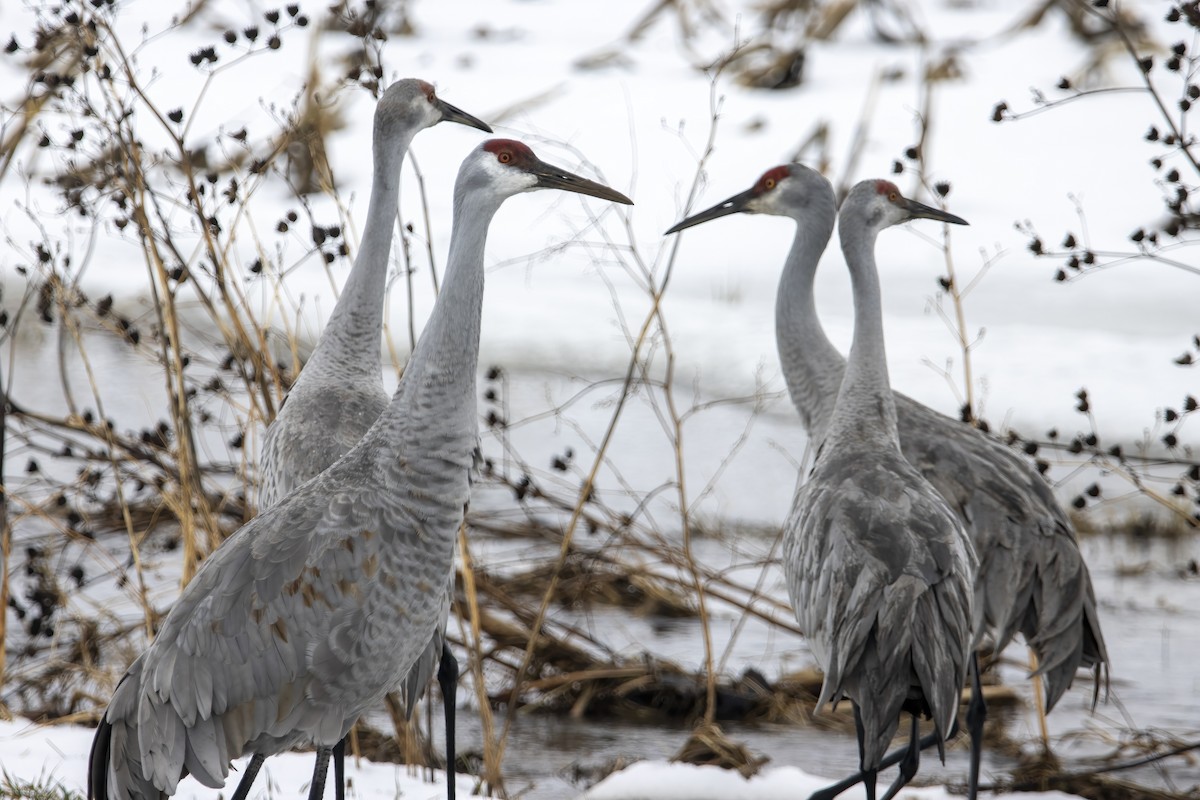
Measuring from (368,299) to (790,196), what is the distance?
171 cm

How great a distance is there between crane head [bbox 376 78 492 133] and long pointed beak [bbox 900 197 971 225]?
1.34 meters

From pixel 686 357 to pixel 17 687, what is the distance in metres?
5.25

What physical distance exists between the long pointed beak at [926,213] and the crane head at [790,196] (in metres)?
0.47

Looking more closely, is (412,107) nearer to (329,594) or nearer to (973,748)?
(329,594)

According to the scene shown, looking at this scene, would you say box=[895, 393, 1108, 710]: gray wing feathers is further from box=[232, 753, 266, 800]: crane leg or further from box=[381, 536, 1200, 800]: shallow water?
box=[232, 753, 266, 800]: crane leg

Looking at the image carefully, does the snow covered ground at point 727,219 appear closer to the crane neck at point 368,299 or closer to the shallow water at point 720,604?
the shallow water at point 720,604

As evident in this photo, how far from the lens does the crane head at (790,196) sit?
5023 millimetres

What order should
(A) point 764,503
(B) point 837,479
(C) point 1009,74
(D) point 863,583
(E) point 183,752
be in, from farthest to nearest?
(C) point 1009,74 → (A) point 764,503 → (B) point 837,479 → (D) point 863,583 → (E) point 183,752

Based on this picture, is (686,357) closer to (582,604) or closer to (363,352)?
(582,604)

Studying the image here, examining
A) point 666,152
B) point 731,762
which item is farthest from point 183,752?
point 666,152

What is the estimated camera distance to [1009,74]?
1359 cm

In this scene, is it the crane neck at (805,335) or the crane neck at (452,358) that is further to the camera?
the crane neck at (805,335)

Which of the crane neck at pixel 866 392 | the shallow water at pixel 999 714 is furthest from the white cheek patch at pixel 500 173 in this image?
the shallow water at pixel 999 714

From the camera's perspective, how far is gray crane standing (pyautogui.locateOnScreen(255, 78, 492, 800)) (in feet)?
12.2
